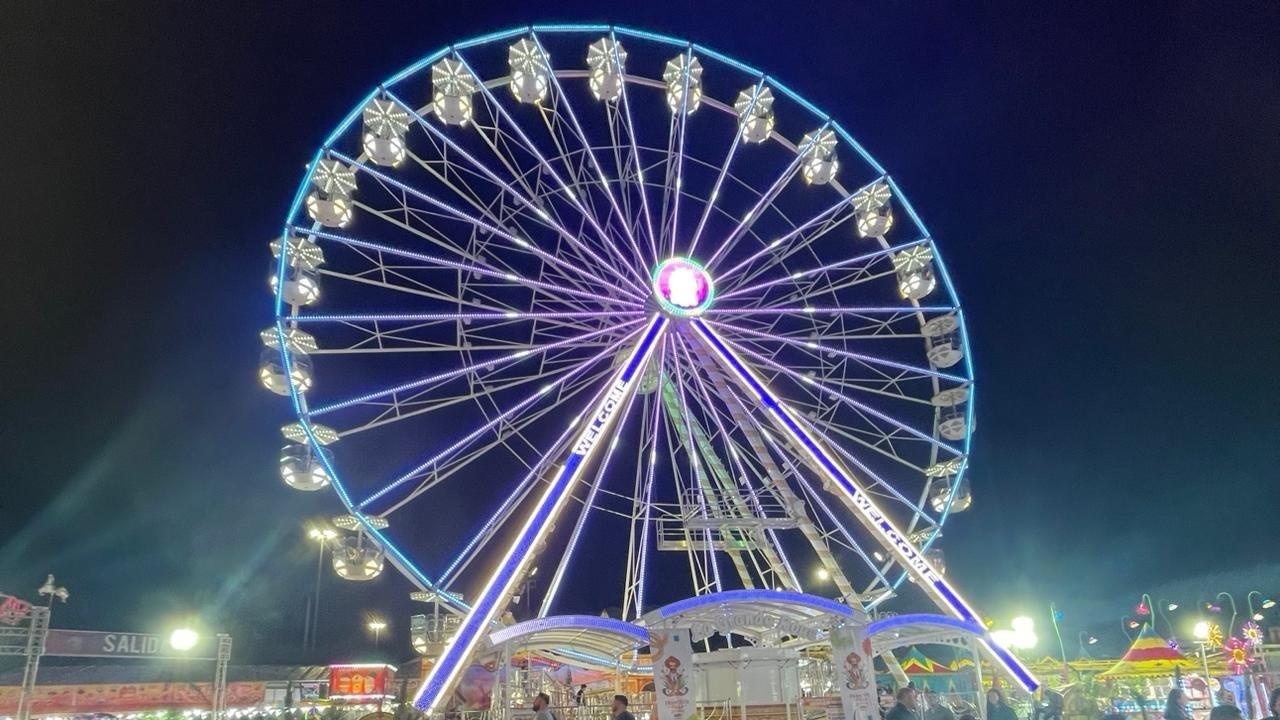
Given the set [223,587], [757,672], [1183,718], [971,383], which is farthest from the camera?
[223,587]

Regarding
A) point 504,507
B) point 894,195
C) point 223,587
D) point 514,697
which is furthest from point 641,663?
point 223,587

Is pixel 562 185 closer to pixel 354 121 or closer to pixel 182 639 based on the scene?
pixel 354 121

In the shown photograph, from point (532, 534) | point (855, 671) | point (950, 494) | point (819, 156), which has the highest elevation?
point (819, 156)

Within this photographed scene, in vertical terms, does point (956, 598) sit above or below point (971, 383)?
below

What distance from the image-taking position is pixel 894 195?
69.0 ft

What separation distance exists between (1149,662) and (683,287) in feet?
64.3

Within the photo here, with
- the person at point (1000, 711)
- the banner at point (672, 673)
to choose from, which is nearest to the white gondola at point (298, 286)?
the banner at point (672, 673)

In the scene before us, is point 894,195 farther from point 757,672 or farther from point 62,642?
point 62,642

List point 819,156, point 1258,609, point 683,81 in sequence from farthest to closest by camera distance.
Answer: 1. point 1258,609
2. point 819,156
3. point 683,81

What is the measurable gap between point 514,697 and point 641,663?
3450 millimetres

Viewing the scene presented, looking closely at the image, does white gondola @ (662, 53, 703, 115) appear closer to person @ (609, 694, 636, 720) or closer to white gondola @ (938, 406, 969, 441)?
white gondola @ (938, 406, 969, 441)

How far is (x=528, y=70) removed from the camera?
59.5ft

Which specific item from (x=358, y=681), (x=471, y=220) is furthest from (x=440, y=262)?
(x=358, y=681)

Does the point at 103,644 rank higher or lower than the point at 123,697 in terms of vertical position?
higher
